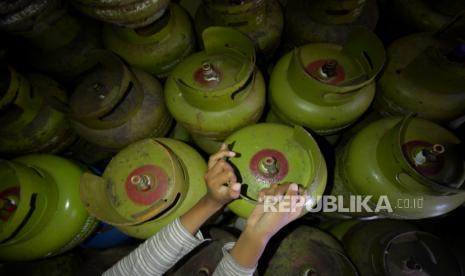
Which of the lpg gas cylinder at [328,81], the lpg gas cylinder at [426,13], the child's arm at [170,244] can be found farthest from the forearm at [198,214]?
the lpg gas cylinder at [426,13]

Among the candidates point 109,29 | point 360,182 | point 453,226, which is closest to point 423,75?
point 360,182

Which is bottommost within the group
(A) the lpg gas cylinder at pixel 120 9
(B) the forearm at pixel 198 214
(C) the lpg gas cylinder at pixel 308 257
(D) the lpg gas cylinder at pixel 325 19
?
(C) the lpg gas cylinder at pixel 308 257

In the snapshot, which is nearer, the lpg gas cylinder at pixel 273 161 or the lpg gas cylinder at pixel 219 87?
the lpg gas cylinder at pixel 273 161

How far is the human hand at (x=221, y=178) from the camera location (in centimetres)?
99

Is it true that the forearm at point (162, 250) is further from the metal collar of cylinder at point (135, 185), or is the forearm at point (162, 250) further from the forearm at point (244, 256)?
the forearm at point (244, 256)

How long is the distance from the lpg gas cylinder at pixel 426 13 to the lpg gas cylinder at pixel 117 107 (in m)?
1.73

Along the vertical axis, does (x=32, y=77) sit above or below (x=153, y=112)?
above

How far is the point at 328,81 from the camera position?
1481 millimetres

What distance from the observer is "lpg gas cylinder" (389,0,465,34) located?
73.4 inches

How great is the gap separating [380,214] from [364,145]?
0.37 m

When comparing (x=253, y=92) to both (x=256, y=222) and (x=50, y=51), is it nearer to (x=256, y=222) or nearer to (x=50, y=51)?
(x=256, y=222)

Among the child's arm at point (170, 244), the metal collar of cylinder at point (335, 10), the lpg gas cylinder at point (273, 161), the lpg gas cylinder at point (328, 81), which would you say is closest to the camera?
the child's arm at point (170, 244)

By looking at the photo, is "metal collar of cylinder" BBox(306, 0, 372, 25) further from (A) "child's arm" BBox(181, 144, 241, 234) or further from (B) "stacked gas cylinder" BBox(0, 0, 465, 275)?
(A) "child's arm" BBox(181, 144, 241, 234)

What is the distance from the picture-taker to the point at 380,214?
1.52 m
